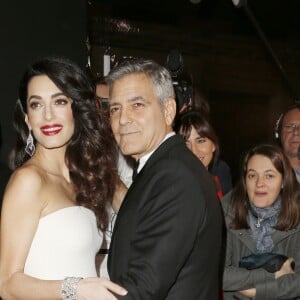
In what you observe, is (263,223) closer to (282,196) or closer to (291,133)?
(282,196)

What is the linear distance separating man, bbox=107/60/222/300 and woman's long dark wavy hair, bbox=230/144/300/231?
794mm

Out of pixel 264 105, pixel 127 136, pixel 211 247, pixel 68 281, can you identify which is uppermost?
pixel 264 105

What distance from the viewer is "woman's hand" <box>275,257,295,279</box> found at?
7.48 feet

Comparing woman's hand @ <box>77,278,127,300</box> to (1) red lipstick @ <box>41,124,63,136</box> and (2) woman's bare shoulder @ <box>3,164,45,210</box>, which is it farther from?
(1) red lipstick @ <box>41,124,63,136</box>

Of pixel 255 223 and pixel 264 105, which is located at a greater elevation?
pixel 264 105

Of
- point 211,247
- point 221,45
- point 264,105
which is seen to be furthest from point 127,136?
point 264,105

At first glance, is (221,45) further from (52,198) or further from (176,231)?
(176,231)

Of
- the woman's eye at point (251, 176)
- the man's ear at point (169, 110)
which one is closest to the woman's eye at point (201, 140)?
the woman's eye at point (251, 176)

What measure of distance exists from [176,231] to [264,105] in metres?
5.16

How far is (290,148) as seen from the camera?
3.46m

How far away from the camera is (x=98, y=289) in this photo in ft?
5.32

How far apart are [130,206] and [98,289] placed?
268mm

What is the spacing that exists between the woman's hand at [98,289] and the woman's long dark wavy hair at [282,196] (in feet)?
3.15

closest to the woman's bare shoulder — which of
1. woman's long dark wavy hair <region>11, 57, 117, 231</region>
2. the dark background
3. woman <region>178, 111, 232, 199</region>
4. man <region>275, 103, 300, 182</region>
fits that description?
woman's long dark wavy hair <region>11, 57, 117, 231</region>
